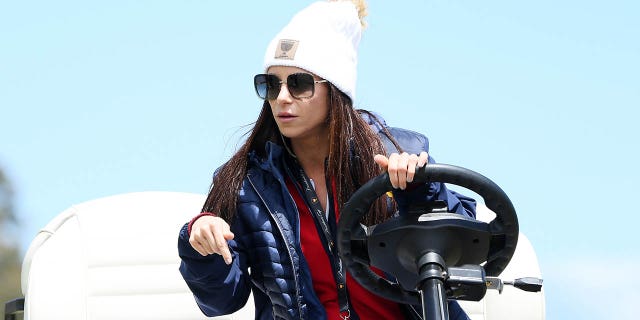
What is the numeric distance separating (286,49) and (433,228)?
3.29 ft

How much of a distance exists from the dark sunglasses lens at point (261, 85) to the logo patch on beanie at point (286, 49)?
0.26 ft

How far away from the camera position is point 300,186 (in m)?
3.38

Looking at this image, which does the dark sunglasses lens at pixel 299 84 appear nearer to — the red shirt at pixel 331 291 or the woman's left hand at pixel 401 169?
the red shirt at pixel 331 291

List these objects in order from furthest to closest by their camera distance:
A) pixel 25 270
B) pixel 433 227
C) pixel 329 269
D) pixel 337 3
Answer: pixel 25 270 < pixel 337 3 < pixel 329 269 < pixel 433 227

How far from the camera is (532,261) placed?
3.80 meters

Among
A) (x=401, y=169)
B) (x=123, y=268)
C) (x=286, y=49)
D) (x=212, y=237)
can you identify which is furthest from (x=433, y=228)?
(x=123, y=268)

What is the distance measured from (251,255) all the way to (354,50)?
0.72 m

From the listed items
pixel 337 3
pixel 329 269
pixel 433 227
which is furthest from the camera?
pixel 337 3

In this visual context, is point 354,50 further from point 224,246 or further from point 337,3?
point 224,246

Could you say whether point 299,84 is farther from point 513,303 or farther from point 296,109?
point 513,303

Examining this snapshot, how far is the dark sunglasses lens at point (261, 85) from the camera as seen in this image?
3.31 meters

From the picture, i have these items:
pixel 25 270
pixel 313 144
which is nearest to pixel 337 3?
pixel 313 144

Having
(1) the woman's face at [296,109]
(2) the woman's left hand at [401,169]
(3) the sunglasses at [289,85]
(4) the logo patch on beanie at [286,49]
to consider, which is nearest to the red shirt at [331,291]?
(1) the woman's face at [296,109]

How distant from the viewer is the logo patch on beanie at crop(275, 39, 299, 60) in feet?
10.9
